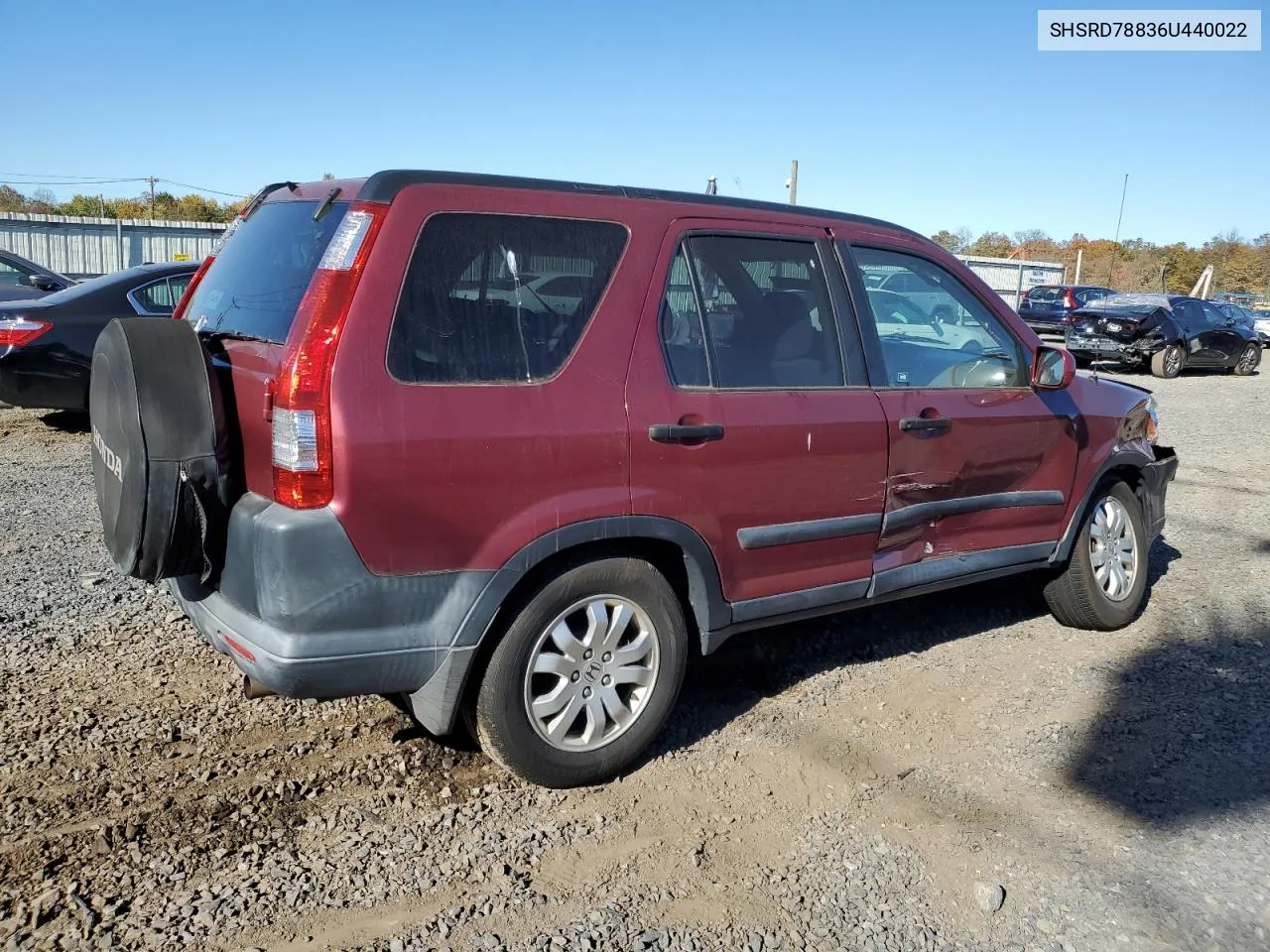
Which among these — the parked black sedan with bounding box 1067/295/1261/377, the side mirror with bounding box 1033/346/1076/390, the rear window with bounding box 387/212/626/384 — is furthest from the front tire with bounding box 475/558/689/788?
the parked black sedan with bounding box 1067/295/1261/377

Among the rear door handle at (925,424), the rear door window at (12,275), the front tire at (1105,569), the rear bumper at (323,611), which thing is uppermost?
the rear door window at (12,275)

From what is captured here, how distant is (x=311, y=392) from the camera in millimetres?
2824

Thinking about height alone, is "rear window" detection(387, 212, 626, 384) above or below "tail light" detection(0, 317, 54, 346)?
above

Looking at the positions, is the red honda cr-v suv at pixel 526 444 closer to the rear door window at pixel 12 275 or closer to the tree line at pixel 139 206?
the rear door window at pixel 12 275

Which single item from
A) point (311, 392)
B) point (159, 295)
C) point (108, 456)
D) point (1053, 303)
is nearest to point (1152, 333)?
point (1053, 303)

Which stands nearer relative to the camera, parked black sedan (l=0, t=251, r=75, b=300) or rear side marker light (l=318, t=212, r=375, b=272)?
rear side marker light (l=318, t=212, r=375, b=272)

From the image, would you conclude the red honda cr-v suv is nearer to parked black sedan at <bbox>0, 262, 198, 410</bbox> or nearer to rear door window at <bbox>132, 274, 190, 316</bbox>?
parked black sedan at <bbox>0, 262, 198, 410</bbox>

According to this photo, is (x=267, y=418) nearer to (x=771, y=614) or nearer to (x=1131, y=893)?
(x=771, y=614)

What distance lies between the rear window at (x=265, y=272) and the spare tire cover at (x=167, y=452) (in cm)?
25

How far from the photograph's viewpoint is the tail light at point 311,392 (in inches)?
111

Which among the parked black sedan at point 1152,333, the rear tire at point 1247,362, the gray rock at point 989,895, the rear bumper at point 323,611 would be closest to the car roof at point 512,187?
the rear bumper at point 323,611

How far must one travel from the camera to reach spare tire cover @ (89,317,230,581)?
9.62 feet

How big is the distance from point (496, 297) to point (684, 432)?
0.75m

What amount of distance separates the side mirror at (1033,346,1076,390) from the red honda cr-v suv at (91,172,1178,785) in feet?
1.48
